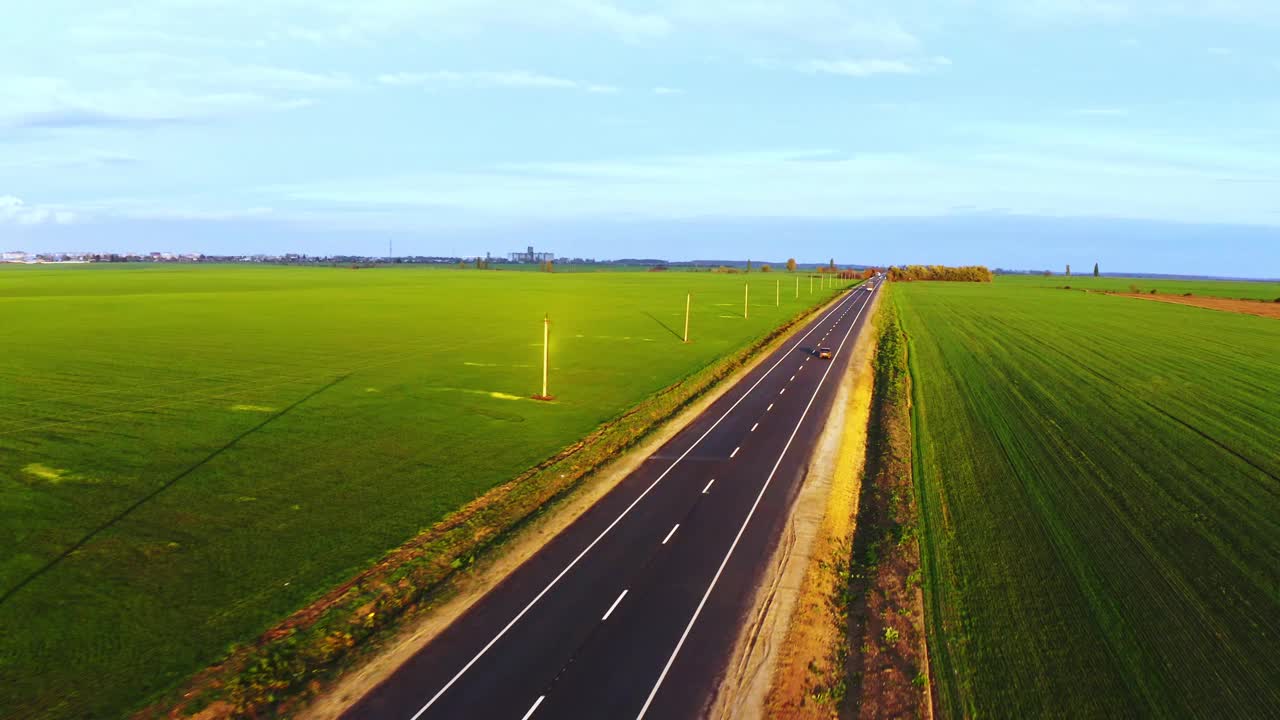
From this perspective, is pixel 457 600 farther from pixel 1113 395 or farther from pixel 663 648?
pixel 1113 395

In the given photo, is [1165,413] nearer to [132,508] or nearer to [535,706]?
[535,706]

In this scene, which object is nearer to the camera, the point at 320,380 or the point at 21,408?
the point at 21,408

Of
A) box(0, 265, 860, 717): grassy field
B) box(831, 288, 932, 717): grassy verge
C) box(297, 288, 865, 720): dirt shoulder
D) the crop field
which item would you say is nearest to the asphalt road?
box(297, 288, 865, 720): dirt shoulder

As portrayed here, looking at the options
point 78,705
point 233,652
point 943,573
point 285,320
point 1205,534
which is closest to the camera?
point 78,705

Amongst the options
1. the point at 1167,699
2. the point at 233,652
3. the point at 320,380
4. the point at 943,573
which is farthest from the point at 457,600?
the point at 320,380

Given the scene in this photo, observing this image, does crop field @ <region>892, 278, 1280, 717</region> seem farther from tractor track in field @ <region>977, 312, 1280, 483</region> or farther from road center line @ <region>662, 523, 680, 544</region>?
road center line @ <region>662, 523, 680, 544</region>

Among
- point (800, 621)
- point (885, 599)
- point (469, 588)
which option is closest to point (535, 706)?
point (469, 588)
